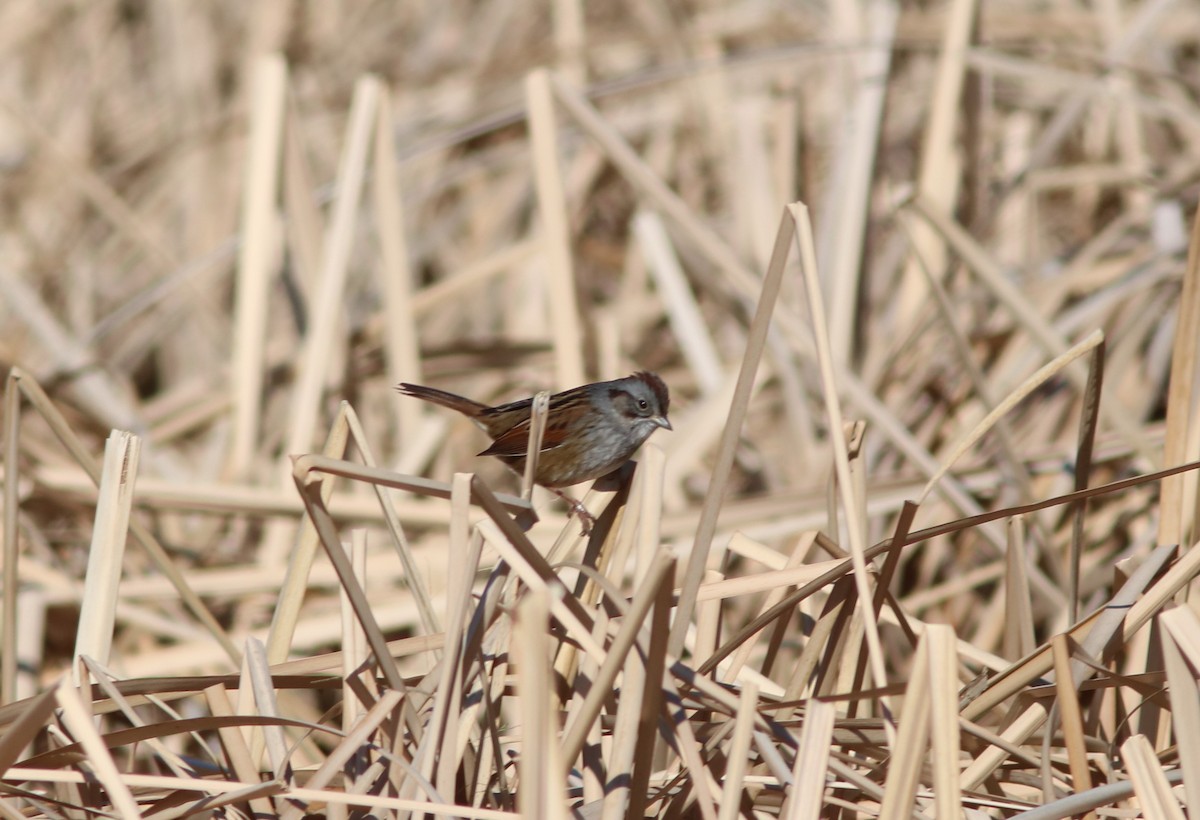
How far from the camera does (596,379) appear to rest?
3488 millimetres

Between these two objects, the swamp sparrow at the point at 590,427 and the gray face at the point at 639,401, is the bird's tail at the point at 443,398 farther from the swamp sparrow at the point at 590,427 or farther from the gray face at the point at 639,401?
the gray face at the point at 639,401

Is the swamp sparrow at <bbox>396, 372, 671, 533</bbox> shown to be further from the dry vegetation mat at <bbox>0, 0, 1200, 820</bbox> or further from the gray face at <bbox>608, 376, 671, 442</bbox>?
the dry vegetation mat at <bbox>0, 0, 1200, 820</bbox>

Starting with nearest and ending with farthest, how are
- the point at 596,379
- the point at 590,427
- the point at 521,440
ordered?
1. the point at 590,427
2. the point at 521,440
3. the point at 596,379

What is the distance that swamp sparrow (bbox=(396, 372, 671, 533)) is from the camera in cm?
238

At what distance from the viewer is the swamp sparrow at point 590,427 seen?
2.38 m

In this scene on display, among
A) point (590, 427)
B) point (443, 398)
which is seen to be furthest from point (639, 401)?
point (443, 398)

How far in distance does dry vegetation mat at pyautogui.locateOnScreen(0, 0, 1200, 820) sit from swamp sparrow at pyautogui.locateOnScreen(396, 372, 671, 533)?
20 centimetres

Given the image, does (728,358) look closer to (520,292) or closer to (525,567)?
(520,292)

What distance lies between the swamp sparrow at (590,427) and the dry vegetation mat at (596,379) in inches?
7.9

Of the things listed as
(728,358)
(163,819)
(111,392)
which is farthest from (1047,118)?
(163,819)

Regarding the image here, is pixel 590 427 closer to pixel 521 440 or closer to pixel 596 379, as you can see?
pixel 521 440

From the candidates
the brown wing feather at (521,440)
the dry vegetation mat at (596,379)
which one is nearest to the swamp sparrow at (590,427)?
the brown wing feather at (521,440)

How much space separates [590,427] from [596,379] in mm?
1047

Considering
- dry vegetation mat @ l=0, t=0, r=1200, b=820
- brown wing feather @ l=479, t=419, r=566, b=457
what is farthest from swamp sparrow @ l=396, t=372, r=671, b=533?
dry vegetation mat @ l=0, t=0, r=1200, b=820
